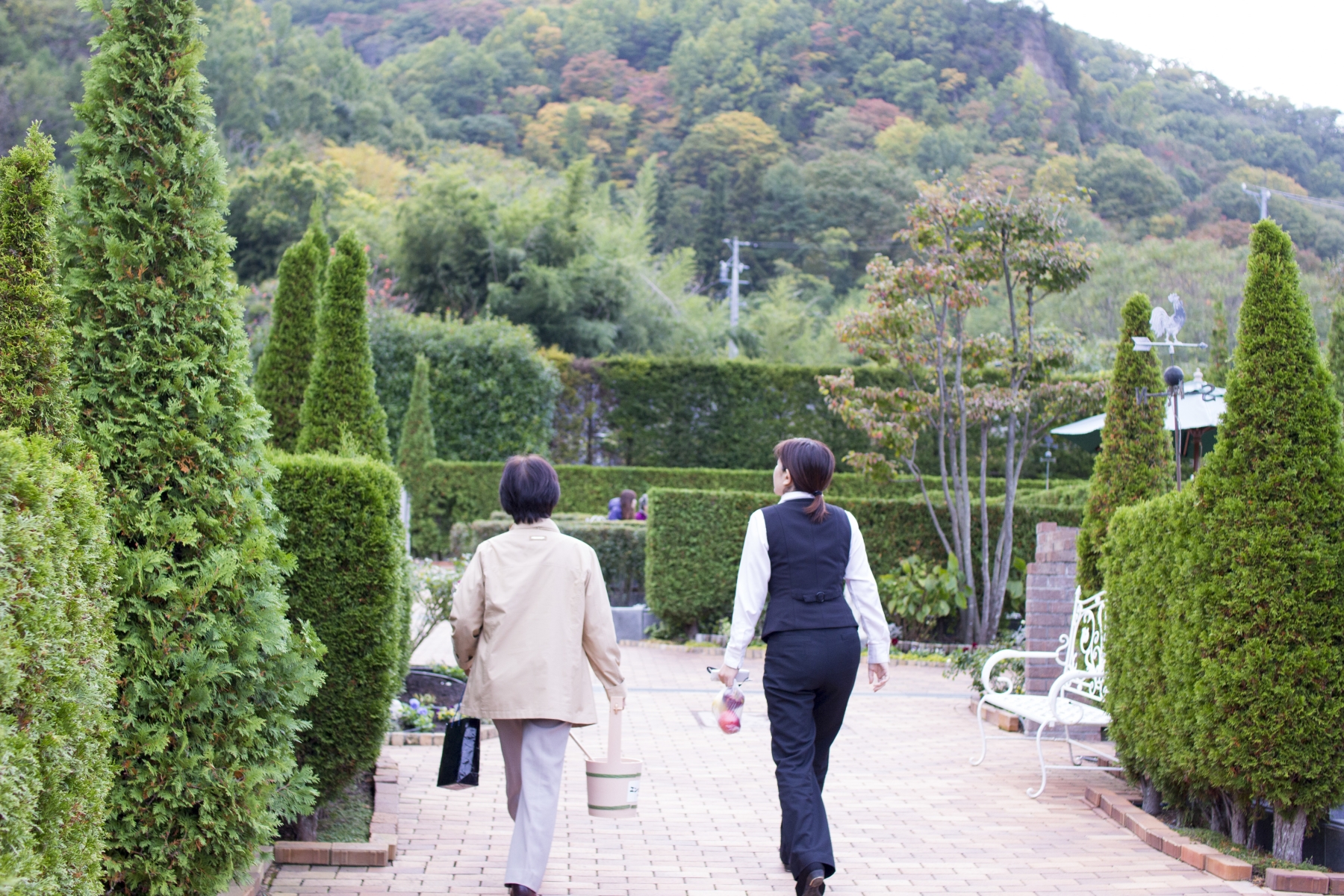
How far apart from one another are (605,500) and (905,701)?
11.4 m

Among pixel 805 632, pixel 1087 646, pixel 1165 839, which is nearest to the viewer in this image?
pixel 805 632

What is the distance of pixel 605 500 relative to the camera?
786 inches

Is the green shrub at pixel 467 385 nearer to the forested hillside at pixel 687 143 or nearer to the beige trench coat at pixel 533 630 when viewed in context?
the forested hillside at pixel 687 143

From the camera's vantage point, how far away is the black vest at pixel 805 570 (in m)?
4.07

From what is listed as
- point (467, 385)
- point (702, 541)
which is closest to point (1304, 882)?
point (702, 541)

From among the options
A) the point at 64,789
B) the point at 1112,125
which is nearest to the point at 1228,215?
the point at 1112,125

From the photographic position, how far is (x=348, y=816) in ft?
15.8

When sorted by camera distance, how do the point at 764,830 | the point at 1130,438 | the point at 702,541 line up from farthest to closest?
the point at 702,541, the point at 1130,438, the point at 764,830

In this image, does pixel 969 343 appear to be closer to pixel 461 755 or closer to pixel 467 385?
pixel 461 755

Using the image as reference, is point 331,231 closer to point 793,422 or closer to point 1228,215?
point 793,422

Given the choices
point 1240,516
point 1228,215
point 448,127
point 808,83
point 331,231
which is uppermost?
point 808,83

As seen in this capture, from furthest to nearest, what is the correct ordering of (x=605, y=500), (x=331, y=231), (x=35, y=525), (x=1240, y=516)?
(x=331, y=231) < (x=605, y=500) < (x=1240, y=516) < (x=35, y=525)

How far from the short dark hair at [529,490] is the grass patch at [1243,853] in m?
3.04

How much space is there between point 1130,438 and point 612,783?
5720 mm
